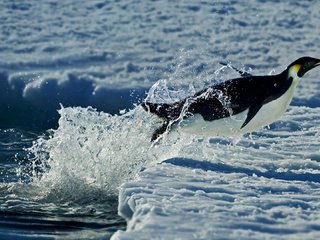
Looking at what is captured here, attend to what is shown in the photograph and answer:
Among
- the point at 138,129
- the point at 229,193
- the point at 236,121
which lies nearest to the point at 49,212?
the point at 138,129

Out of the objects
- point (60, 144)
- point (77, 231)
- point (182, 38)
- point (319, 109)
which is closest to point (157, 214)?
point (77, 231)

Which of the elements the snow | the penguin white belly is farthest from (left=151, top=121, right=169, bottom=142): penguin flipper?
the snow

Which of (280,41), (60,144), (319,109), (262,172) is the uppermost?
(280,41)

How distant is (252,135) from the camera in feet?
22.8

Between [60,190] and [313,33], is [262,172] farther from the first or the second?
[313,33]

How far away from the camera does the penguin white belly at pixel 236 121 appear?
19.4 ft

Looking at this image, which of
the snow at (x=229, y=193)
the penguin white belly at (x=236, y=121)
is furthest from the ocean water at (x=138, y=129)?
the penguin white belly at (x=236, y=121)

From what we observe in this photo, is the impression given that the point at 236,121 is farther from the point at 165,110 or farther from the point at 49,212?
the point at 49,212

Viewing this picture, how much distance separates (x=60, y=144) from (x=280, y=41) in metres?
6.34

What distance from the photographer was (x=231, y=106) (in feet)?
19.4

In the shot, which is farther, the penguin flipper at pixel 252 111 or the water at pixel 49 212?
the penguin flipper at pixel 252 111

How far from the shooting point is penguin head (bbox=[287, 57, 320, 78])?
5.99 meters

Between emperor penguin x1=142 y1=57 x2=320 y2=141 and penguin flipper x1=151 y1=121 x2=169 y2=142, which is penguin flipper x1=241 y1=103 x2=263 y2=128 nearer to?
emperor penguin x1=142 y1=57 x2=320 y2=141

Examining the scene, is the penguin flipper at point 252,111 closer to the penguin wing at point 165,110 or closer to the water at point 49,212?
the penguin wing at point 165,110
